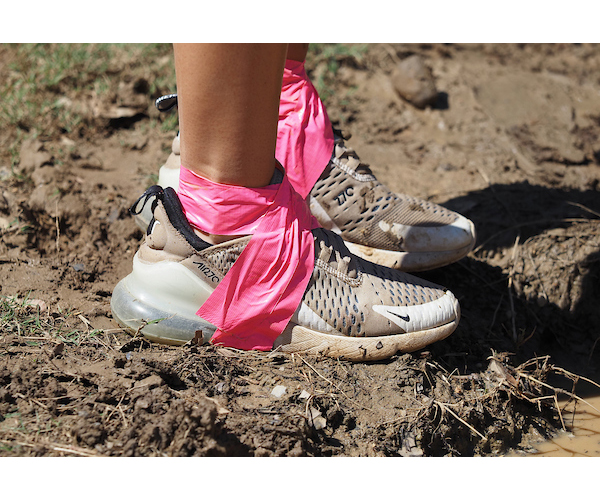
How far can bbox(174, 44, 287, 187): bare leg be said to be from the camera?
55.2 inches

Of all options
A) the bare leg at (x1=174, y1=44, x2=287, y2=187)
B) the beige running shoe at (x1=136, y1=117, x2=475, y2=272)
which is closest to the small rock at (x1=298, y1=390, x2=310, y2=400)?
the bare leg at (x1=174, y1=44, x2=287, y2=187)

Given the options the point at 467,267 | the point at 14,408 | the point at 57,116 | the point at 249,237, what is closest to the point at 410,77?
the point at 467,267

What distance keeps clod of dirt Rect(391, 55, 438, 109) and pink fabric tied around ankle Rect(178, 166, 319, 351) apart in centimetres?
210

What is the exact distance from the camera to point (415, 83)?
11.7 feet

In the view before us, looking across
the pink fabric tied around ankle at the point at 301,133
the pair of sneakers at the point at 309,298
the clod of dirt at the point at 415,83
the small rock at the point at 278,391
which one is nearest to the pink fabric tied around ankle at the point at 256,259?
the pair of sneakers at the point at 309,298

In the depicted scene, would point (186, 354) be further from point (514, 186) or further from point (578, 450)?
point (514, 186)

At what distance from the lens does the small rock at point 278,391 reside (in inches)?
65.5

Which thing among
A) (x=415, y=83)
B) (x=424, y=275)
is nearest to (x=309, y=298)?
(x=424, y=275)

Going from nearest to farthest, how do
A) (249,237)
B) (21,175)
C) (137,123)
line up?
(249,237), (21,175), (137,123)

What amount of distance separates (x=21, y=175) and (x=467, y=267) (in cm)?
211

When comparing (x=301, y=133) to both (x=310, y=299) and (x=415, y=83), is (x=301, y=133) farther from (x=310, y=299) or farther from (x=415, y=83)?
(x=415, y=83)

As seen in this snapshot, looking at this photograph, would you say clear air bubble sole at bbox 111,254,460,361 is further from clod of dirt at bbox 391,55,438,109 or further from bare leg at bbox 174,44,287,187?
clod of dirt at bbox 391,55,438,109

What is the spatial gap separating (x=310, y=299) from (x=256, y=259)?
21 centimetres

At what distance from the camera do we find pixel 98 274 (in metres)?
2.18
